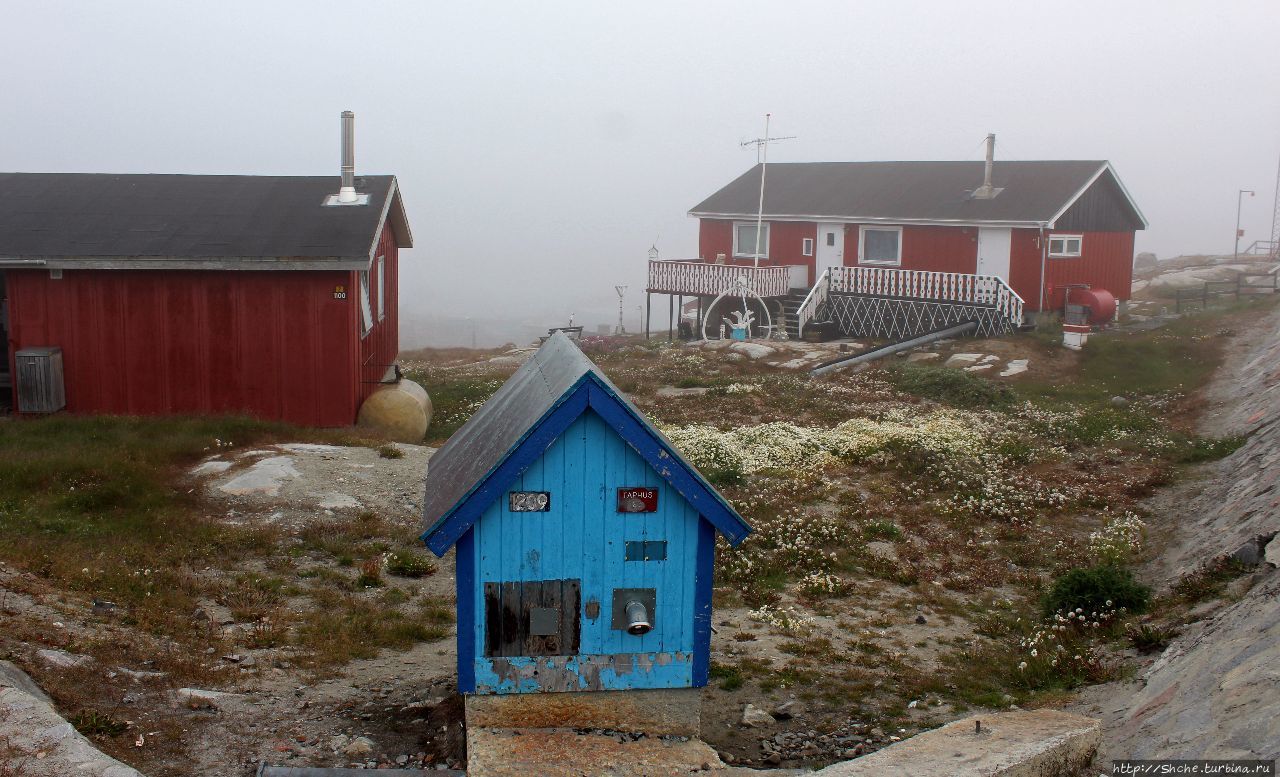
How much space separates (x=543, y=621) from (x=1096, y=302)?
30.0 metres

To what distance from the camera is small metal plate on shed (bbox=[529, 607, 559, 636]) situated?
7.86 meters

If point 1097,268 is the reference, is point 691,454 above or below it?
below

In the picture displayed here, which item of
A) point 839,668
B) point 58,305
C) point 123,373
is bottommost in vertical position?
point 839,668

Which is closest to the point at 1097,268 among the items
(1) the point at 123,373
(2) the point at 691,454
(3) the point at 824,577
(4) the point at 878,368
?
(4) the point at 878,368

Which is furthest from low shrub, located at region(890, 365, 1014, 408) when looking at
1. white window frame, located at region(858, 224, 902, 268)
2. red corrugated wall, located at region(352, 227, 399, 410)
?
white window frame, located at region(858, 224, 902, 268)

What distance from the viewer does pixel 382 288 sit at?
24.4 meters

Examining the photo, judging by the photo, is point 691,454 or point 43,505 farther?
point 691,454

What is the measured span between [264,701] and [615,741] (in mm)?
2982

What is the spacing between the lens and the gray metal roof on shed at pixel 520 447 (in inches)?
295

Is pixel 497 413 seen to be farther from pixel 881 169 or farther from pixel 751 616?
pixel 881 169

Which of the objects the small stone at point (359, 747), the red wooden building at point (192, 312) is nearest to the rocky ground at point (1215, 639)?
the small stone at point (359, 747)

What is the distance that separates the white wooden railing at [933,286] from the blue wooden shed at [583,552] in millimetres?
27021

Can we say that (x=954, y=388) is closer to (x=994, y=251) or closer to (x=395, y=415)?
(x=395, y=415)

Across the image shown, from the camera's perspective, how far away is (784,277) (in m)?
39.7
